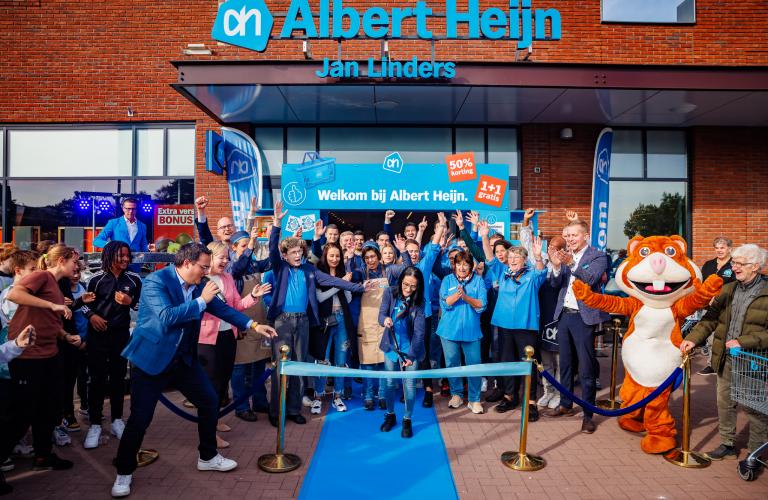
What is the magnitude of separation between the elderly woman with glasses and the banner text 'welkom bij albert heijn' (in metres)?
3.09

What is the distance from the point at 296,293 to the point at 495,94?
5827mm

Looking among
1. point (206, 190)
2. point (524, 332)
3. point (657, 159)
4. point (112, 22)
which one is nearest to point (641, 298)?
point (524, 332)

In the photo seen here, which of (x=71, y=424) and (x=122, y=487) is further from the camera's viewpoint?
(x=71, y=424)

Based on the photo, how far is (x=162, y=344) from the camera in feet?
11.8

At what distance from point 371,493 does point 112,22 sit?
1163cm

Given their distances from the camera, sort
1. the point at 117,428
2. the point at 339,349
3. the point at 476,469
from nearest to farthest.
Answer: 1. the point at 476,469
2. the point at 117,428
3. the point at 339,349

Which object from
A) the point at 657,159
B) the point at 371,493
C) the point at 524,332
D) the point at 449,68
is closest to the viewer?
the point at 371,493

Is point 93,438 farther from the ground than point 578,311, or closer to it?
closer to it

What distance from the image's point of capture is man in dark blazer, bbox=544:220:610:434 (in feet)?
16.5

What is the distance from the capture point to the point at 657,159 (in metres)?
11.1

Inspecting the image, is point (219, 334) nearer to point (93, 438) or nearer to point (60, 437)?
point (93, 438)

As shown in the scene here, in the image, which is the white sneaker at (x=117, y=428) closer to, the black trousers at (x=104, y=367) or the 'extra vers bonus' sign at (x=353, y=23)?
the black trousers at (x=104, y=367)

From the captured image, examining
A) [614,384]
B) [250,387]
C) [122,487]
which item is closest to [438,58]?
[614,384]

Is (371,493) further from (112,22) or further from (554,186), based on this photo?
(112,22)
